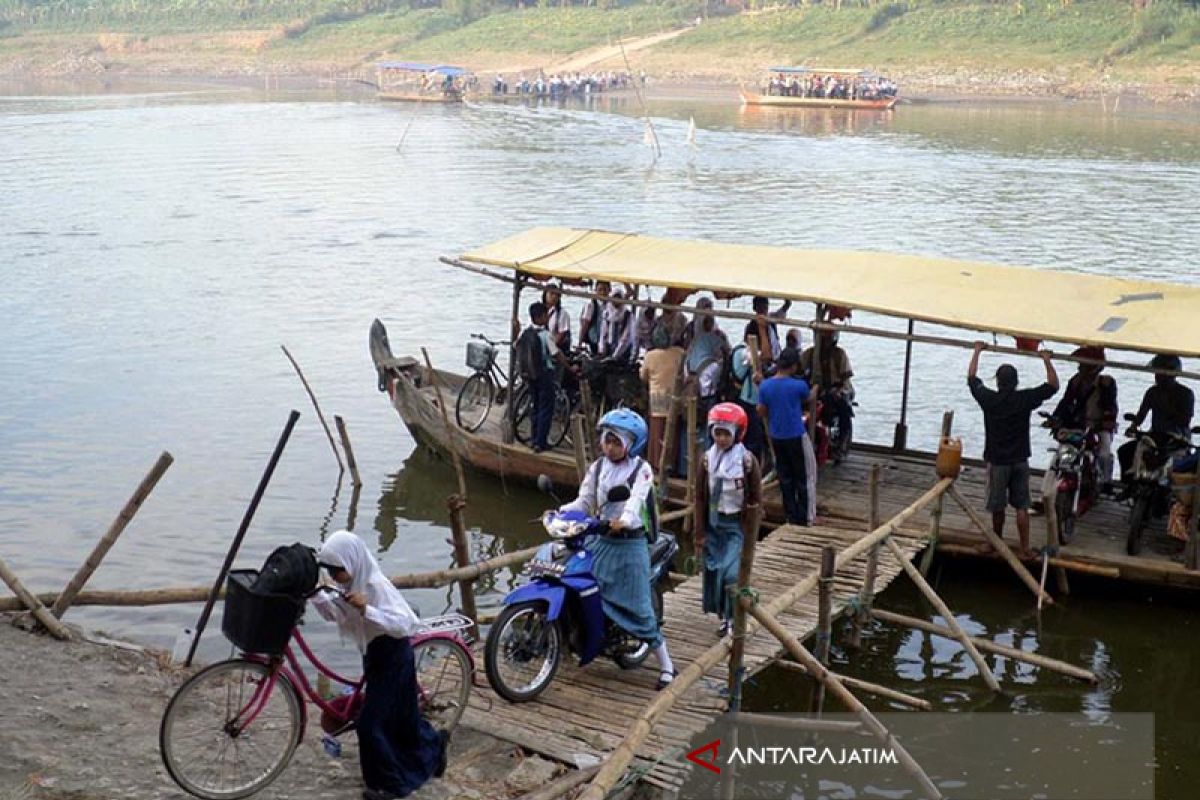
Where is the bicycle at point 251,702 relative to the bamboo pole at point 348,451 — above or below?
above

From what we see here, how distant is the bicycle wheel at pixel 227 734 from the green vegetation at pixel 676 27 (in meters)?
56.4

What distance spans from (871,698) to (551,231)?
6612 mm

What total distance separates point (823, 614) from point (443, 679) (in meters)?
2.41

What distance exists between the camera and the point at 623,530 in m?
8.17

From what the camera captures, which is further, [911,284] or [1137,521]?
[911,284]

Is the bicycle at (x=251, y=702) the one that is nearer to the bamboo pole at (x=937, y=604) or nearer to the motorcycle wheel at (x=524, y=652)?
the motorcycle wheel at (x=524, y=652)

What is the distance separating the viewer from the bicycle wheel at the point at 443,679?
780cm

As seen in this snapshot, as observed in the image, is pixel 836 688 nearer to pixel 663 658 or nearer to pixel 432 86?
pixel 663 658

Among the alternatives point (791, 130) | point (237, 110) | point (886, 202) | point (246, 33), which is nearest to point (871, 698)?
point (886, 202)

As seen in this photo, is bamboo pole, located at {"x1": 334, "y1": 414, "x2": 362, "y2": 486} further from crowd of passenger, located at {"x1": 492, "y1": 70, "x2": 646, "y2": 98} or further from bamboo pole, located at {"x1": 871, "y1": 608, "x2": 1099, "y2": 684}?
crowd of passenger, located at {"x1": 492, "y1": 70, "x2": 646, "y2": 98}

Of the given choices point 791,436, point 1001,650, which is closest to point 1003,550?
point 1001,650

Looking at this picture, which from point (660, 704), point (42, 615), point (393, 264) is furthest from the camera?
point (393, 264)

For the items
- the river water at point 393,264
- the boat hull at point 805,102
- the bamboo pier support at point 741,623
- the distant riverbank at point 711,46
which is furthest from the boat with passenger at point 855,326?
the boat hull at point 805,102

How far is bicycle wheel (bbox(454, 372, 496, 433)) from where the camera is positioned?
15.6 metres
